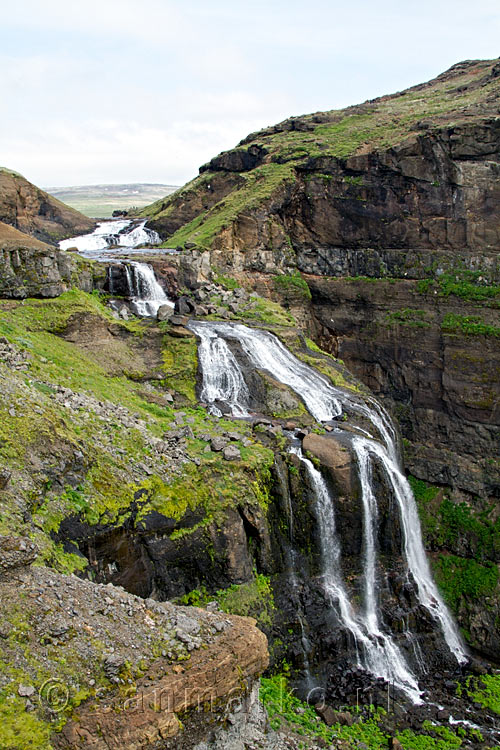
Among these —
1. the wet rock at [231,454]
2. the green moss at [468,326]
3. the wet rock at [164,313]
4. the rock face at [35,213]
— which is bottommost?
the wet rock at [231,454]

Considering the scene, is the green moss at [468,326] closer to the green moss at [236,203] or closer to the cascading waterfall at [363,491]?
the cascading waterfall at [363,491]

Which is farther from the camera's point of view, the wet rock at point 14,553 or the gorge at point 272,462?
the gorge at point 272,462

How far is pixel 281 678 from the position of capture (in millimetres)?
14711

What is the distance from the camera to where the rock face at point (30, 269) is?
21.1 meters

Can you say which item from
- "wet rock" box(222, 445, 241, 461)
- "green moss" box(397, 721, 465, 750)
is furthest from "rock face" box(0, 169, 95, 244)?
"green moss" box(397, 721, 465, 750)

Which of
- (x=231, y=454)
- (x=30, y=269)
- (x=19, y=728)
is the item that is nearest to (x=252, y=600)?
(x=231, y=454)

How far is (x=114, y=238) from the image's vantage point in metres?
39.7

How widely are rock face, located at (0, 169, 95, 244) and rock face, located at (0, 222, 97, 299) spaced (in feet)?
35.2

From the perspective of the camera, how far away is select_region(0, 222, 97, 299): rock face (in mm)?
21094

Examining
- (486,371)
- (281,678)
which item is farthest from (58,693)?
(486,371)

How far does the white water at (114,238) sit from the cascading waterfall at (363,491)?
16.9 metres

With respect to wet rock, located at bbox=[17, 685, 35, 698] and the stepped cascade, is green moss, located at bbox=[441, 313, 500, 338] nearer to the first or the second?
the stepped cascade

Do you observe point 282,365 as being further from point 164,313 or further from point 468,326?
point 468,326

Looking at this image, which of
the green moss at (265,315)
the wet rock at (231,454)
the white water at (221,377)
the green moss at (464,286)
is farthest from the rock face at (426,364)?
the wet rock at (231,454)
